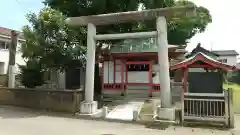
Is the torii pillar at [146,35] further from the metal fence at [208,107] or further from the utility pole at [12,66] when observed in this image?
the utility pole at [12,66]

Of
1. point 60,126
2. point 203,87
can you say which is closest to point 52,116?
point 60,126

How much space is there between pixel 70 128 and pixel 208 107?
19.4ft

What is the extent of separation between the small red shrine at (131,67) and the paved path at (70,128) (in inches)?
280

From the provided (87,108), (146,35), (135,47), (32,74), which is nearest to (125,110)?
(87,108)

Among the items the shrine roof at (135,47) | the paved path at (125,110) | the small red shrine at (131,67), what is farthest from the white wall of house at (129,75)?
the paved path at (125,110)

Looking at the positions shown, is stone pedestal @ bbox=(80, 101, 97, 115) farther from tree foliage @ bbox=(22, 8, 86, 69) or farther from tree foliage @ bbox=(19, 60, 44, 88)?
tree foliage @ bbox=(19, 60, 44, 88)

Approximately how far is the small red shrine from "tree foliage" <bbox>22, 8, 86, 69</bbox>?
3642 millimetres

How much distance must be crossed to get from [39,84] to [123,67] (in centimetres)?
630

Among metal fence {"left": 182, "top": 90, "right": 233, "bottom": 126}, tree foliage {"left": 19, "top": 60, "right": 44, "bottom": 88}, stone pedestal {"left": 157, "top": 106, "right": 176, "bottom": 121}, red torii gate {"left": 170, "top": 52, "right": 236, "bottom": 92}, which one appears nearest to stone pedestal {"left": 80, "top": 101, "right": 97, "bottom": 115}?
stone pedestal {"left": 157, "top": 106, "right": 176, "bottom": 121}

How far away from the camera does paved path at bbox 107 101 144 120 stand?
1177 centimetres

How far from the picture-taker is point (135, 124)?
1058 centimetres

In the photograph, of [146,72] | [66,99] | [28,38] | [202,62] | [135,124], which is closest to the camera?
[135,124]

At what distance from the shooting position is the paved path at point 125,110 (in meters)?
11.8

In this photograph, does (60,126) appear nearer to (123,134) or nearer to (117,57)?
(123,134)
